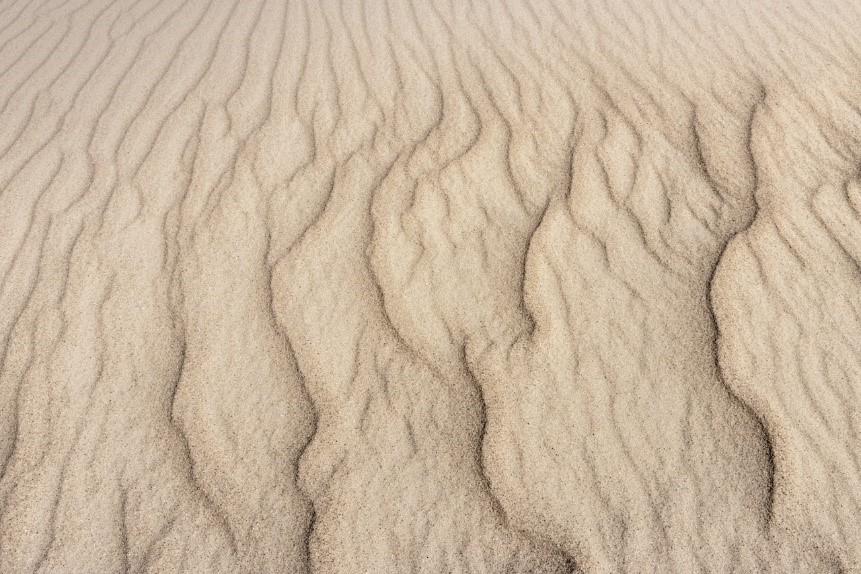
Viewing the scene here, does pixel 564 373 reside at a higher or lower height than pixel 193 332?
lower

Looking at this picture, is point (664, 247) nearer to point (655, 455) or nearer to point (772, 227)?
point (772, 227)

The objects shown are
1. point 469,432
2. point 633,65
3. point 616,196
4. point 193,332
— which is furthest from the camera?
point 633,65

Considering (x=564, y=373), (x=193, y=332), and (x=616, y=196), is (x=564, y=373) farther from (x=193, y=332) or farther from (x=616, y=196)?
(x=193, y=332)

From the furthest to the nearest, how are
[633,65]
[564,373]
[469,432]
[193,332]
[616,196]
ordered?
[633,65], [616,196], [193,332], [564,373], [469,432]

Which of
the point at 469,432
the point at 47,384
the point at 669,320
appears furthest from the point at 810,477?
the point at 47,384

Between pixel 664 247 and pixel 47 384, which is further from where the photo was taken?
pixel 664 247

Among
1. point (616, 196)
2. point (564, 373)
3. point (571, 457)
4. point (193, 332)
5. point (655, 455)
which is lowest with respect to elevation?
point (655, 455)
